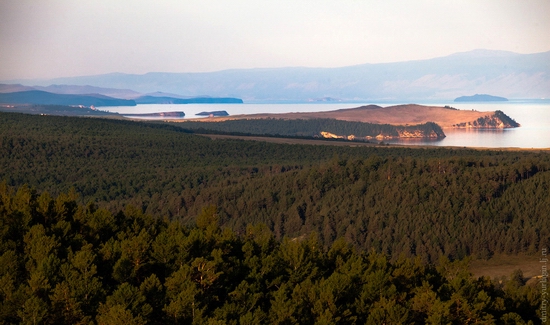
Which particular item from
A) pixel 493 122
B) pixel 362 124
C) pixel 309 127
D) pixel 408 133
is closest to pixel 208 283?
pixel 408 133

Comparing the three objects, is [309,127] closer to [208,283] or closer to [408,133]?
[408,133]

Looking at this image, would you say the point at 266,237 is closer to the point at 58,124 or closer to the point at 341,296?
the point at 341,296

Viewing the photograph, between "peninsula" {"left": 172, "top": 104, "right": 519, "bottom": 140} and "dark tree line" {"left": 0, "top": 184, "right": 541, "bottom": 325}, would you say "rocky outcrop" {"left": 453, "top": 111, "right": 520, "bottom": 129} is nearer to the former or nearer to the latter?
"peninsula" {"left": 172, "top": 104, "right": 519, "bottom": 140}

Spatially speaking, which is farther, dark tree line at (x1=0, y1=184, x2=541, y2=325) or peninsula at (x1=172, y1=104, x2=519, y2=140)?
peninsula at (x1=172, y1=104, x2=519, y2=140)

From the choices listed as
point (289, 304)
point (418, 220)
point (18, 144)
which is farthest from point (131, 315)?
point (18, 144)

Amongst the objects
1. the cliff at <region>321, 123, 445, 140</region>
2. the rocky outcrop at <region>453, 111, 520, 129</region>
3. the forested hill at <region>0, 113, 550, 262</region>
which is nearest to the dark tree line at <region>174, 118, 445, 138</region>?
the cliff at <region>321, 123, 445, 140</region>

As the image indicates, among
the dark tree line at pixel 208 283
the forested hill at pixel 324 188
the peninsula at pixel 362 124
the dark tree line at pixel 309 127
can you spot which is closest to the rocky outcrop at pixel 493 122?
the peninsula at pixel 362 124

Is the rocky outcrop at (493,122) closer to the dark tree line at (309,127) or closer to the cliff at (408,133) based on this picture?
the dark tree line at (309,127)

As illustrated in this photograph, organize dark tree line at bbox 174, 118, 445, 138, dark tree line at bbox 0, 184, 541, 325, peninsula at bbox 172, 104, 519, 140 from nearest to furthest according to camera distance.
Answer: dark tree line at bbox 0, 184, 541, 325 < peninsula at bbox 172, 104, 519, 140 < dark tree line at bbox 174, 118, 445, 138
